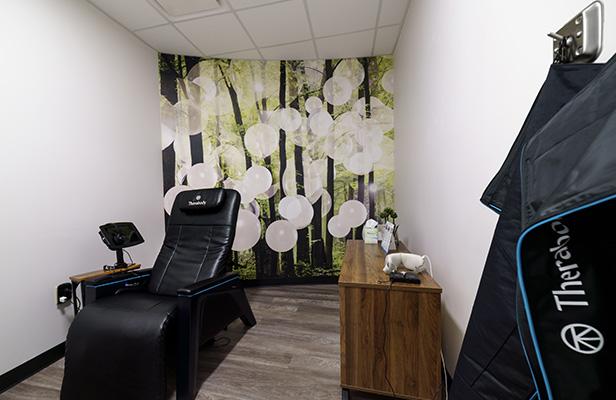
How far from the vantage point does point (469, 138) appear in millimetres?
1050

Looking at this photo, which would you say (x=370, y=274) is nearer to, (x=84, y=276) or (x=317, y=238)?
(x=317, y=238)

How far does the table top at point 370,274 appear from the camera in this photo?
3.63ft

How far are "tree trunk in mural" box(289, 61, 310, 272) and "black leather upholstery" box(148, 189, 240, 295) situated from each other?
1.04m

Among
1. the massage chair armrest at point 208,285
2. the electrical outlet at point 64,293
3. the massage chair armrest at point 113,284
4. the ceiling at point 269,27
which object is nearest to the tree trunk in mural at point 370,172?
the ceiling at point 269,27

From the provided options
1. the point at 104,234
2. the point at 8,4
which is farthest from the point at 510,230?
the point at 8,4

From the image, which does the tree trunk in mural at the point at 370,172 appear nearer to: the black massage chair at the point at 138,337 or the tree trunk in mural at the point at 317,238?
the tree trunk in mural at the point at 317,238

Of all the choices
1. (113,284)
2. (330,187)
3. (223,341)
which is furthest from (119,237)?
(330,187)

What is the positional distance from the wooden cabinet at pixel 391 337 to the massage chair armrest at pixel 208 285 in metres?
0.81

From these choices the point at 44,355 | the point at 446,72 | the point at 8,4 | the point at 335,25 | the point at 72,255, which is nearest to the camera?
the point at 446,72

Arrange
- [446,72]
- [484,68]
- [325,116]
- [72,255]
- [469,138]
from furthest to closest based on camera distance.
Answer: [325,116] < [72,255] < [446,72] < [469,138] < [484,68]

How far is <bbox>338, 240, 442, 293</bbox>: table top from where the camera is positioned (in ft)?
3.63

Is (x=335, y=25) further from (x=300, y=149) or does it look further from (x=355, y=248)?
(x=355, y=248)

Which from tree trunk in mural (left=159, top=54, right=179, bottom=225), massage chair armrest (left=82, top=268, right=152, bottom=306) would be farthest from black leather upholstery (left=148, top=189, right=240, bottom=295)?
tree trunk in mural (left=159, top=54, right=179, bottom=225)

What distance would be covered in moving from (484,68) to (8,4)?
2699 mm
